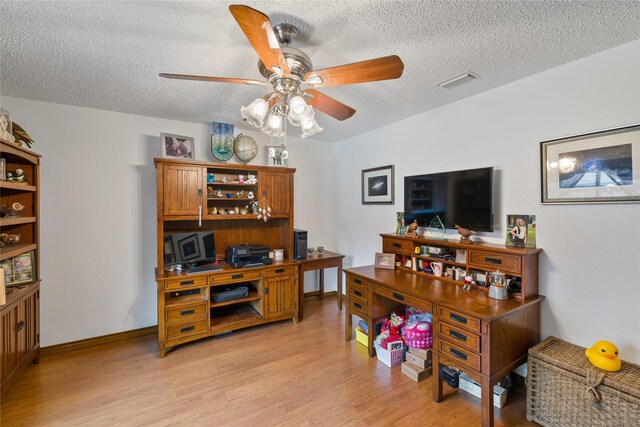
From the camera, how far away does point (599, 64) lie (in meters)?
1.84

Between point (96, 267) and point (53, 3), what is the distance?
2385 mm

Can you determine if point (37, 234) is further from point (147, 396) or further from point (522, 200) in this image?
point (522, 200)

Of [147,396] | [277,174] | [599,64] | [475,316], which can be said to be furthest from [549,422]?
[277,174]

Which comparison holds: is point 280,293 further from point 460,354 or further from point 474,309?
point 474,309

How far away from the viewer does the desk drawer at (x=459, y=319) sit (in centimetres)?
177

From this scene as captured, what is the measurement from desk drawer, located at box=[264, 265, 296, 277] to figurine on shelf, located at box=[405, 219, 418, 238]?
1.38 m

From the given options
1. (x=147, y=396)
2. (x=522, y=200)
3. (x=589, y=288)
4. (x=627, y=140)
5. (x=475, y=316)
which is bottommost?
(x=147, y=396)

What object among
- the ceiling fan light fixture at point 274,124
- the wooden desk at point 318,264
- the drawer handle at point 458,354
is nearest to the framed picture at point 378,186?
the wooden desk at point 318,264

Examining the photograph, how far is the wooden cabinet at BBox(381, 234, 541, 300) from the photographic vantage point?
1.99m

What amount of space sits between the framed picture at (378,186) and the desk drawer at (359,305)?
4.28ft

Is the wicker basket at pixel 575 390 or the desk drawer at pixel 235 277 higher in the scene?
the desk drawer at pixel 235 277

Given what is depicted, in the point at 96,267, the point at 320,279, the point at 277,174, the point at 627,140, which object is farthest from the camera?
the point at 320,279

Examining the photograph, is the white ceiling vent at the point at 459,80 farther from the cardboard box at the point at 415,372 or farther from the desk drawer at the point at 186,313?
the desk drawer at the point at 186,313

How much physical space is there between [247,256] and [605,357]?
9.54 feet
